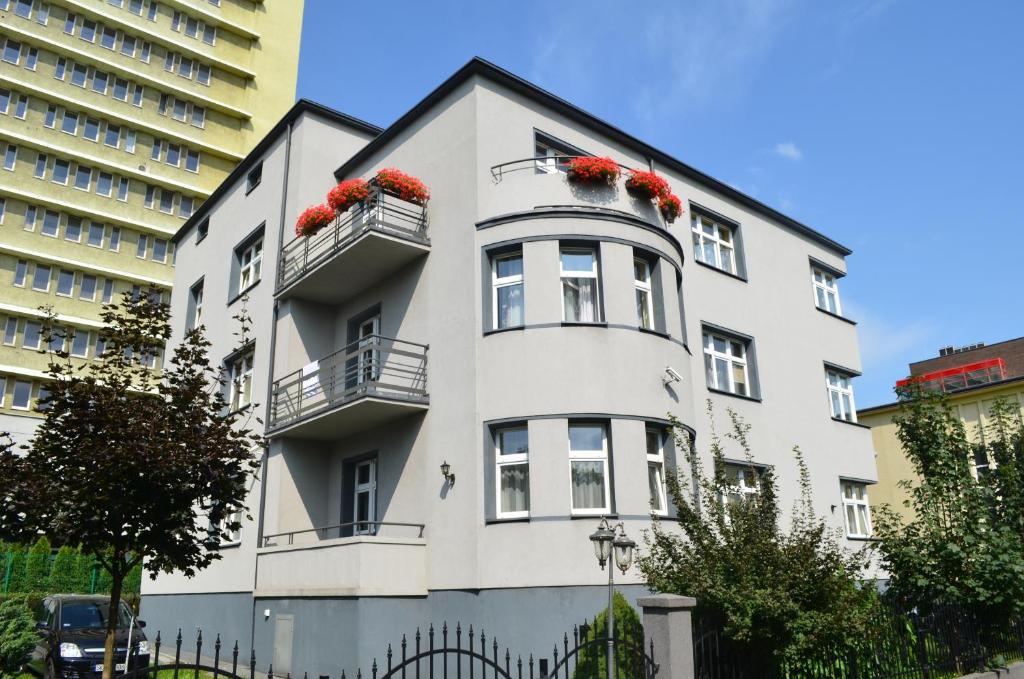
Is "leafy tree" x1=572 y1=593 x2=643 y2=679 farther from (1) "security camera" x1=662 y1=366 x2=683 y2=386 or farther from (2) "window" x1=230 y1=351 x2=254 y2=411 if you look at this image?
(2) "window" x1=230 y1=351 x2=254 y2=411

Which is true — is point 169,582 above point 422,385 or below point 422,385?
below

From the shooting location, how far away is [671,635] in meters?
7.94

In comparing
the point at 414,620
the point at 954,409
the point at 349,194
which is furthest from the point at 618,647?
the point at 954,409

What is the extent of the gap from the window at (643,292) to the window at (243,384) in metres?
10.1

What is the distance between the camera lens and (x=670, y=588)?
966 cm

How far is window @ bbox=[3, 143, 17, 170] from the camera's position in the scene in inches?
1740

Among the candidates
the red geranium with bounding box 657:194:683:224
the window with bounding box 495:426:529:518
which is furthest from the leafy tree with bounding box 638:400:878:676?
the red geranium with bounding box 657:194:683:224

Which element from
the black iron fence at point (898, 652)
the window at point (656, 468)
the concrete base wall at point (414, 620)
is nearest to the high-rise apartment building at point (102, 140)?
the concrete base wall at point (414, 620)

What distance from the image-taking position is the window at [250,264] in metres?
20.9

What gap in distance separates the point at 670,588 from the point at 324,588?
6.94 meters

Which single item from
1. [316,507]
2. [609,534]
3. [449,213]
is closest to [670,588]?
[609,534]

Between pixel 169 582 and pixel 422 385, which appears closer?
pixel 422 385

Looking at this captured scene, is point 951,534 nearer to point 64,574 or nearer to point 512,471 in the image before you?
point 512,471

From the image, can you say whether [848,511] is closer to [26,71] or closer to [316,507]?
[316,507]
